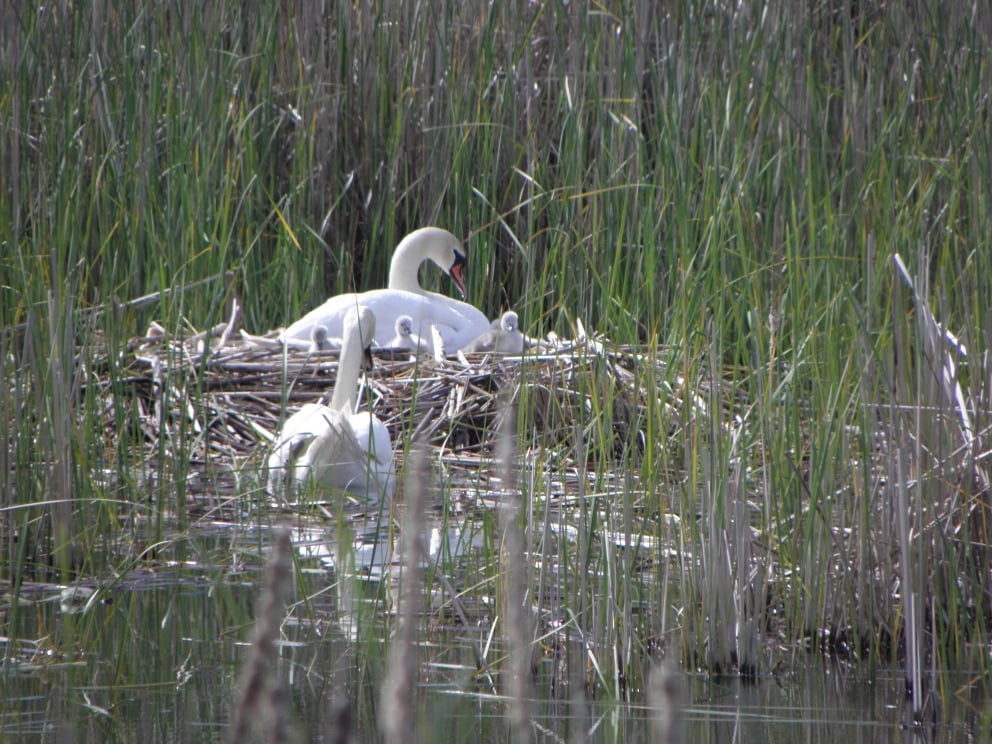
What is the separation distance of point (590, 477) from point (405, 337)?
4.59ft

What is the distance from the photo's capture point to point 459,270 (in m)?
5.31

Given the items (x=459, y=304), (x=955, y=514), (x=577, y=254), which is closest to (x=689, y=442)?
(x=955, y=514)

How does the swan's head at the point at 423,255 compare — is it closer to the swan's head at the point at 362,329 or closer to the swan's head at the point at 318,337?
the swan's head at the point at 318,337

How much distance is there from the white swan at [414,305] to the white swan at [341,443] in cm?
62

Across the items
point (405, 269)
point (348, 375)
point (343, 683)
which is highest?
point (405, 269)

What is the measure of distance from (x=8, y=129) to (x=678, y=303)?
1912 millimetres

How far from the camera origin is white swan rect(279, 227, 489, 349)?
472 centimetres

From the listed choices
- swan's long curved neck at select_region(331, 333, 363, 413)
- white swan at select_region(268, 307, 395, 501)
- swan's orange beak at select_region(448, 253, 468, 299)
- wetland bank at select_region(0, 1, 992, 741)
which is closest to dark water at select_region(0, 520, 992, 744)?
wetland bank at select_region(0, 1, 992, 741)

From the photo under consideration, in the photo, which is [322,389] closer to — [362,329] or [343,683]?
[362,329]

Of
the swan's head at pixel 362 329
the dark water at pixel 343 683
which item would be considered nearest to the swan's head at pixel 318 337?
the swan's head at pixel 362 329

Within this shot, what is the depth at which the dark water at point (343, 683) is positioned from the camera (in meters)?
2.06

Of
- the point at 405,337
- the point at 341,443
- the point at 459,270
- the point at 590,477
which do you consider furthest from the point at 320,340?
the point at 590,477

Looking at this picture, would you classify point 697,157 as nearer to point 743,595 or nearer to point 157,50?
point 157,50

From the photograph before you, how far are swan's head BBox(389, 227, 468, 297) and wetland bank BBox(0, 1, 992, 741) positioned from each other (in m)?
0.45
